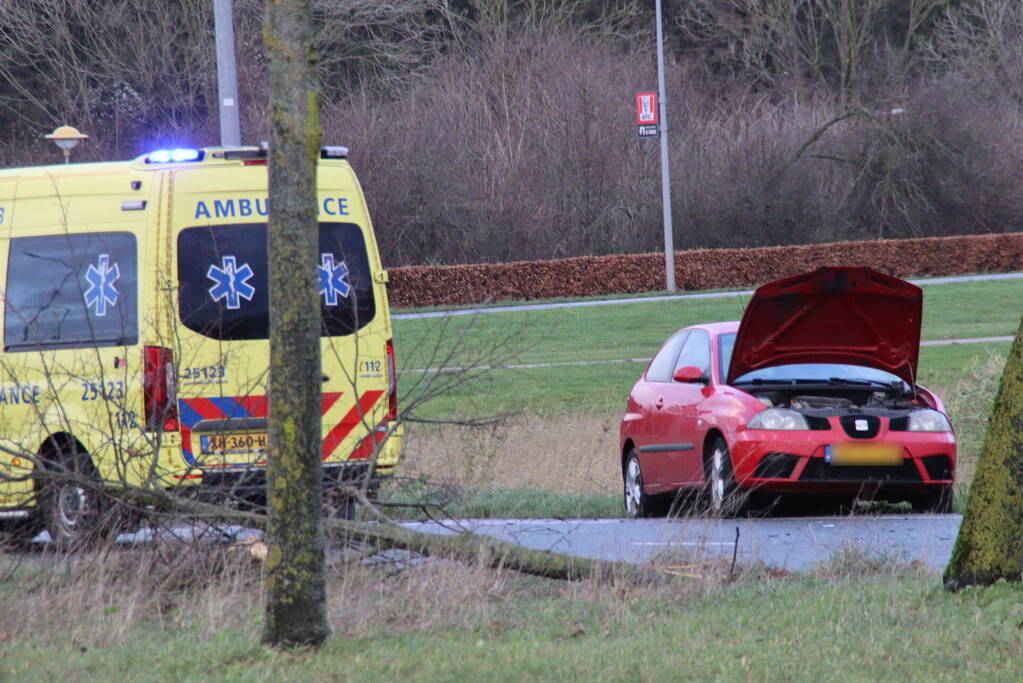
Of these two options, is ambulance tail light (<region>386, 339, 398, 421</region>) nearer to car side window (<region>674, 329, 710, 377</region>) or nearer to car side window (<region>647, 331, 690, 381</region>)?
car side window (<region>674, 329, 710, 377</region>)

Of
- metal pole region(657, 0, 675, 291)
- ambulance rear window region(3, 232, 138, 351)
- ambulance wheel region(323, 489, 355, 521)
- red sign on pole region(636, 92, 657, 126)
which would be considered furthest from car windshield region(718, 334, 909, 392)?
red sign on pole region(636, 92, 657, 126)

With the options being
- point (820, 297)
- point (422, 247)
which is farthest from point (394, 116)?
point (820, 297)

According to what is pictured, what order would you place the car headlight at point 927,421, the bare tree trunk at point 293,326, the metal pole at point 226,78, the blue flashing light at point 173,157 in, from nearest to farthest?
the bare tree trunk at point 293,326
the blue flashing light at point 173,157
the car headlight at point 927,421
the metal pole at point 226,78

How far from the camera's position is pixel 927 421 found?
9.76m

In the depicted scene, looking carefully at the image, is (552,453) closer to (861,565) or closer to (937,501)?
(937,501)

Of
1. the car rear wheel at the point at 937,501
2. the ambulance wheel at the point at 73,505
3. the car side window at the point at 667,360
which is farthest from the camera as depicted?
the car side window at the point at 667,360

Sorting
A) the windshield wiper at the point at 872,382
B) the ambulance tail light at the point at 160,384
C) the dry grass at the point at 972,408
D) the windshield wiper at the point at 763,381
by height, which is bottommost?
the dry grass at the point at 972,408

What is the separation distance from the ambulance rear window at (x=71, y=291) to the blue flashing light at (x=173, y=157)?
0.51 meters

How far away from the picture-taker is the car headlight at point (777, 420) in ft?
31.3

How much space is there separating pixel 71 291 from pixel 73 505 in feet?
4.74

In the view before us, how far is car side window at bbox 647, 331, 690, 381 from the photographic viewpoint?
11.1m

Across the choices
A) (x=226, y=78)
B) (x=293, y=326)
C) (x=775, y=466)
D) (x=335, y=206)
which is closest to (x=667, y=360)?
(x=775, y=466)

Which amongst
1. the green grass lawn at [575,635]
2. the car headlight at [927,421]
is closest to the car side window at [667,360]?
the car headlight at [927,421]

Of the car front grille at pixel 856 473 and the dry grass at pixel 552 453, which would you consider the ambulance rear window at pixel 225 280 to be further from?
the car front grille at pixel 856 473
